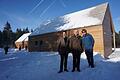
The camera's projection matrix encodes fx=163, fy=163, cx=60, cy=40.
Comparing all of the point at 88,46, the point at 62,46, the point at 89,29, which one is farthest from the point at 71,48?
the point at 89,29

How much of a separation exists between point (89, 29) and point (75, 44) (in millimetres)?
15478

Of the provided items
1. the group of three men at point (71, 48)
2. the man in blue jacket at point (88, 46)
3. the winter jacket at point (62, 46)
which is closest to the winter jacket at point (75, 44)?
the group of three men at point (71, 48)

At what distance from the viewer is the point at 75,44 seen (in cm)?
819

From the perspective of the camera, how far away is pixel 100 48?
71.4 ft

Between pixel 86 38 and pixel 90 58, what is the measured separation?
3.66 feet

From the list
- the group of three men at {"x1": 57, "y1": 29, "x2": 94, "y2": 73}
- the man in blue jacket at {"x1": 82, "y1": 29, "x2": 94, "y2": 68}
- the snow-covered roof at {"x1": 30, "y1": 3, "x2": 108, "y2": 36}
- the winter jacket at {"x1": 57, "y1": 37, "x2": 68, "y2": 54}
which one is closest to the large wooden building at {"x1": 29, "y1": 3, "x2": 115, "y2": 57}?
the snow-covered roof at {"x1": 30, "y1": 3, "x2": 108, "y2": 36}

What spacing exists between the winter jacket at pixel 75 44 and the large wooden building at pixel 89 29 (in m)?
14.0

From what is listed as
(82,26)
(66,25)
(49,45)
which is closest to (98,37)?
(82,26)

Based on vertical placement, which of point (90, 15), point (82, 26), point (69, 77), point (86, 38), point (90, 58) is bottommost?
point (69, 77)

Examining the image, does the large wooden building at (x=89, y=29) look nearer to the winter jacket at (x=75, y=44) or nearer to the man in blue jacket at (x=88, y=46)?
the man in blue jacket at (x=88, y=46)

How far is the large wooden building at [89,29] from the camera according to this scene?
22133 millimetres

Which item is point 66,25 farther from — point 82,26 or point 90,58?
point 90,58

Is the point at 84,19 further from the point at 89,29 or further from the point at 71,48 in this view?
the point at 71,48

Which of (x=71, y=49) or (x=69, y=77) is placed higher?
(x=71, y=49)
